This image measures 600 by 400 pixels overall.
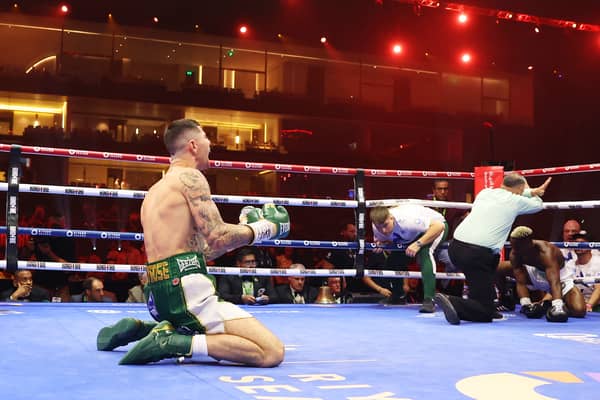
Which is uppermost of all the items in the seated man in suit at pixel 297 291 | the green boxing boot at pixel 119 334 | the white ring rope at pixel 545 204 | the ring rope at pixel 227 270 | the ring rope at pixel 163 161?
the ring rope at pixel 163 161

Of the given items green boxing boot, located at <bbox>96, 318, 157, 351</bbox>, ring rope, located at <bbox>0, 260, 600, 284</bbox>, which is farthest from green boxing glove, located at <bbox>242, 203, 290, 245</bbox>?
ring rope, located at <bbox>0, 260, 600, 284</bbox>

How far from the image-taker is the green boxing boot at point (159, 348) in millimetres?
2188

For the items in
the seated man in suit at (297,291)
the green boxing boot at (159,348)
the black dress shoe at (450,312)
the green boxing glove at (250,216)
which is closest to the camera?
the green boxing boot at (159,348)

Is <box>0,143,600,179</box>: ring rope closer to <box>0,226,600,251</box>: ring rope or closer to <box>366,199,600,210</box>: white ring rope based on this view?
<box>366,199,600,210</box>: white ring rope

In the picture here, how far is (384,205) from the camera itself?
4984 millimetres

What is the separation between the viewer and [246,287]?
16.4 feet

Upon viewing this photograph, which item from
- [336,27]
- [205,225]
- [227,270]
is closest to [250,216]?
[205,225]

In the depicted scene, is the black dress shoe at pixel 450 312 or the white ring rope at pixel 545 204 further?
the white ring rope at pixel 545 204

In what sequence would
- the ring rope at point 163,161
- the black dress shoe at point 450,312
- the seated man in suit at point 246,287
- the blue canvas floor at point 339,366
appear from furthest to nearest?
the seated man in suit at point 246,287 → the ring rope at point 163,161 → the black dress shoe at point 450,312 → the blue canvas floor at point 339,366

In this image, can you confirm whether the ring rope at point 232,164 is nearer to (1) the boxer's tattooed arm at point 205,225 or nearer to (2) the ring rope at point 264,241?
(2) the ring rope at point 264,241

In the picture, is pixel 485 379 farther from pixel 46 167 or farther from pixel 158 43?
pixel 158 43

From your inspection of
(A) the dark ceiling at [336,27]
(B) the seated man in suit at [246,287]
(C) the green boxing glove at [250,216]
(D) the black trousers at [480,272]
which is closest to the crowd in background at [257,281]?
(B) the seated man in suit at [246,287]

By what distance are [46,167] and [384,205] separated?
339 inches

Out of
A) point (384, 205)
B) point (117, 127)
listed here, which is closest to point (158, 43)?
point (117, 127)
